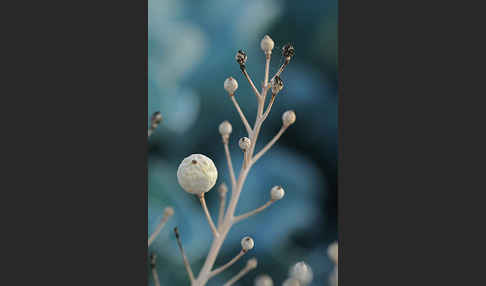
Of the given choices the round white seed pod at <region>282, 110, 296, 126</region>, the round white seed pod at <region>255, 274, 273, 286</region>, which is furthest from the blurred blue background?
the round white seed pod at <region>282, 110, 296, 126</region>

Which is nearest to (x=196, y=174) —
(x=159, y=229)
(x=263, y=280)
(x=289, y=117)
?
(x=159, y=229)

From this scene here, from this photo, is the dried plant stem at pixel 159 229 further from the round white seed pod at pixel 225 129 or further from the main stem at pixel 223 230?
the round white seed pod at pixel 225 129

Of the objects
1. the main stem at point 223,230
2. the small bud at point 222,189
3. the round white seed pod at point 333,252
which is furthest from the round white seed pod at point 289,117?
the round white seed pod at point 333,252

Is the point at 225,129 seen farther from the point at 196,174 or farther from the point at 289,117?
the point at 196,174

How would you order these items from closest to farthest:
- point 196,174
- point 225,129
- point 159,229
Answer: point 196,174 < point 159,229 < point 225,129

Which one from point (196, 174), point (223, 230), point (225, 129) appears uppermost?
point (225, 129)

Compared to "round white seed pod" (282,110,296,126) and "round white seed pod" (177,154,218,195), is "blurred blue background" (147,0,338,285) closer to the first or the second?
"round white seed pod" (282,110,296,126)

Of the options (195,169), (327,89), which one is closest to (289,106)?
(327,89)
